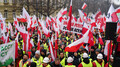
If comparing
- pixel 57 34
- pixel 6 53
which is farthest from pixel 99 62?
pixel 57 34

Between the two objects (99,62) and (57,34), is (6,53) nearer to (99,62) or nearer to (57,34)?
(99,62)

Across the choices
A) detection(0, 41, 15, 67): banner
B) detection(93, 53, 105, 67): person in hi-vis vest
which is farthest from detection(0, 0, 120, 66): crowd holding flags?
detection(0, 41, 15, 67): banner

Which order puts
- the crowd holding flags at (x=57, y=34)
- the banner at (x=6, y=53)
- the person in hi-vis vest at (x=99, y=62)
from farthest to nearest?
the crowd holding flags at (x=57, y=34), the person in hi-vis vest at (x=99, y=62), the banner at (x=6, y=53)

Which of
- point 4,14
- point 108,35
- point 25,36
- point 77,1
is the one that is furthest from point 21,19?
point 77,1

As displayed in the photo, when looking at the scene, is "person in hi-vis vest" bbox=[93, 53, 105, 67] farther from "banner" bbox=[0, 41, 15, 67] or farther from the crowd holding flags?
"banner" bbox=[0, 41, 15, 67]

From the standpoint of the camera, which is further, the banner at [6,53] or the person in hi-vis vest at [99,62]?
the person in hi-vis vest at [99,62]

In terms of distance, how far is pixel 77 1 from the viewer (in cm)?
4272

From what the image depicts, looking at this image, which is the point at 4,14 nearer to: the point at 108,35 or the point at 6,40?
the point at 6,40

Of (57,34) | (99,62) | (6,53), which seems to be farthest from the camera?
(57,34)

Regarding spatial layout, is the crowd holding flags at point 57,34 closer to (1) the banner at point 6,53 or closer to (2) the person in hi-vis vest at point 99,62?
(2) the person in hi-vis vest at point 99,62

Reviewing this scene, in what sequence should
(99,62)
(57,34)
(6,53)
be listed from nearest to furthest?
(6,53), (99,62), (57,34)

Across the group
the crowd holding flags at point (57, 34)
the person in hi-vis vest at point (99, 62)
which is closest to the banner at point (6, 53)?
the crowd holding flags at point (57, 34)

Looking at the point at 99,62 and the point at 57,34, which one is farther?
the point at 57,34

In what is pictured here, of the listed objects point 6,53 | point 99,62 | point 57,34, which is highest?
point 6,53
